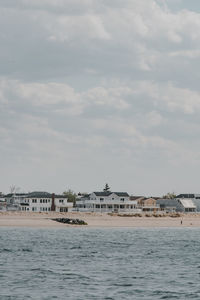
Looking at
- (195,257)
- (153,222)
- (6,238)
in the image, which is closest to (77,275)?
(195,257)

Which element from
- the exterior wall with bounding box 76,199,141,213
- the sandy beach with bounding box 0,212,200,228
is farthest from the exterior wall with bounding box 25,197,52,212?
the sandy beach with bounding box 0,212,200,228

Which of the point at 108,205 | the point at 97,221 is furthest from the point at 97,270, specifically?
the point at 108,205

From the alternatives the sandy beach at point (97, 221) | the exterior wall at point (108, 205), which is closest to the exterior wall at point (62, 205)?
the exterior wall at point (108, 205)

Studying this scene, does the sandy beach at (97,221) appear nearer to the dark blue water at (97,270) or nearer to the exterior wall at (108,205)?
the exterior wall at (108,205)

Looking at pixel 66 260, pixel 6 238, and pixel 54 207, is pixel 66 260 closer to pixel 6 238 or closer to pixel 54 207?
pixel 6 238

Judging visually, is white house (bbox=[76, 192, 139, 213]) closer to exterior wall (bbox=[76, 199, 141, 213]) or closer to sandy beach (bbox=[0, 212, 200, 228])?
exterior wall (bbox=[76, 199, 141, 213])

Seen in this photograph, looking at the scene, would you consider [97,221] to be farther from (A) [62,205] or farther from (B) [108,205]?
(B) [108,205]

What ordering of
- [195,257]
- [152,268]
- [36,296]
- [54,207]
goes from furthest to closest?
[54,207]
[195,257]
[152,268]
[36,296]

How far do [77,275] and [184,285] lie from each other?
9.40 meters

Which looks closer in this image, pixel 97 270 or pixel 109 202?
pixel 97 270

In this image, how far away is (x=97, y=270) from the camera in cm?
5284

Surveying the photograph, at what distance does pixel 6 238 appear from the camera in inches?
3509

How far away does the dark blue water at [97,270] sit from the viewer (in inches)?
1642

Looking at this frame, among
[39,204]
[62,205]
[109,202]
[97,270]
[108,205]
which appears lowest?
[97,270]
